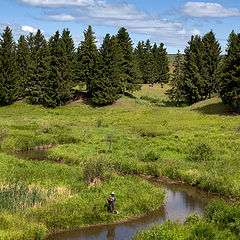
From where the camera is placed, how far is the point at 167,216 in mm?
20406

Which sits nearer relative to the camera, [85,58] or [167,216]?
[167,216]

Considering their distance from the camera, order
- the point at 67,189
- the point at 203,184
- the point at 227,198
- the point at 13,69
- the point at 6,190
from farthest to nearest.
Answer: the point at 13,69 < the point at 203,184 < the point at 227,198 < the point at 67,189 < the point at 6,190

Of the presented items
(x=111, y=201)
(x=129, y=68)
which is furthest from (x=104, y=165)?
(x=129, y=68)

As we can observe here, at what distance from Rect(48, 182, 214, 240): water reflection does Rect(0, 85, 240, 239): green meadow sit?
0.52m

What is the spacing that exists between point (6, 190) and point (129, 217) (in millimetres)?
7446

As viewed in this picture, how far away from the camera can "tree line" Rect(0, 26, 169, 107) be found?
7212cm

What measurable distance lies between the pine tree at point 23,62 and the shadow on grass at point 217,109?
3875 cm

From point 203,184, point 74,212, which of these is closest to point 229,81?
point 203,184

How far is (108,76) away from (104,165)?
163 feet

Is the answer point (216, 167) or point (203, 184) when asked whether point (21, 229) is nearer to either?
point (203, 184)

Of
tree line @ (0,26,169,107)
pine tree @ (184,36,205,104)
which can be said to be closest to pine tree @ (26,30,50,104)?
tree line @ (0,26,169,107)

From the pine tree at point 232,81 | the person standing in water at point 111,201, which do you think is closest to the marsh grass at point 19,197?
the person standing in water at point 111,201

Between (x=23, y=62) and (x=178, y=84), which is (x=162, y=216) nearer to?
(x=178, y=84)

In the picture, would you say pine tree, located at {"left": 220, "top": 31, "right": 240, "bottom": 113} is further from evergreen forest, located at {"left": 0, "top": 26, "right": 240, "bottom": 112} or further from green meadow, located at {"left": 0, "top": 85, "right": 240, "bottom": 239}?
evergreen forest, located at {"left": 0, "top": 26, "right": 240, "bottom": 112}
